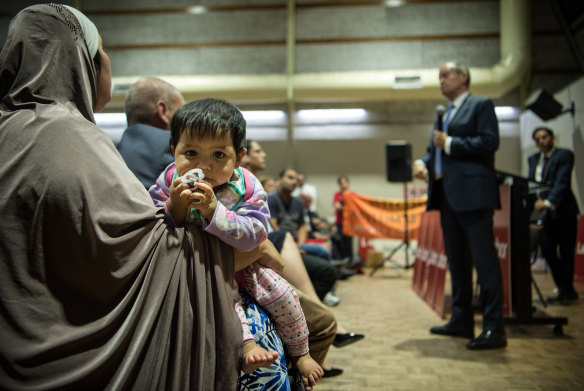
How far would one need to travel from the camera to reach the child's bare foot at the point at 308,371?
45.6 inches

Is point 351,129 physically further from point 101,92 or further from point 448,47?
point 101,92

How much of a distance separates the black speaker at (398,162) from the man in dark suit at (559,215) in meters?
1.88

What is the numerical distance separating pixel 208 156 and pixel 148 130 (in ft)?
2.51

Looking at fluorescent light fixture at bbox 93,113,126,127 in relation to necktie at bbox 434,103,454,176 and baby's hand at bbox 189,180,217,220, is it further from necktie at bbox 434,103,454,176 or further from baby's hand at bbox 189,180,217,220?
necktie at bbox 434,103,454,176

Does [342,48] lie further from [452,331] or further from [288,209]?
[452,331]

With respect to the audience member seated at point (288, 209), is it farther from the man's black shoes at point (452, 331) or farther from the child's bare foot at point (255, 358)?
the child's bare foot at point (255, 358)

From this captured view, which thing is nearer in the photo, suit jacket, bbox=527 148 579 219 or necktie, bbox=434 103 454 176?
necktie, bbox=434 103 454 176

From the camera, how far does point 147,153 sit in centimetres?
162

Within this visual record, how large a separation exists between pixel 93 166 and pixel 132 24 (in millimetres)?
8516

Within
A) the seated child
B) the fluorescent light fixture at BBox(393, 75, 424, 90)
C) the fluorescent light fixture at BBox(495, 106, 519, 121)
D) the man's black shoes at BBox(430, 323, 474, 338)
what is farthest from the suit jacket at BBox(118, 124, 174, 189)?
the fluorescent light fixture at BBox(495, 106, 519, 121)

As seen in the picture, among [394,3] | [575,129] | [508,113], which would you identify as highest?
[394,3]

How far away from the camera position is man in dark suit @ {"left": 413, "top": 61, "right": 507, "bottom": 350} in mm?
2457

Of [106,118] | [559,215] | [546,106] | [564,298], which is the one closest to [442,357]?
[564,298]

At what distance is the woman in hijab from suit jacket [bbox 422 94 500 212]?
6.26 ft
